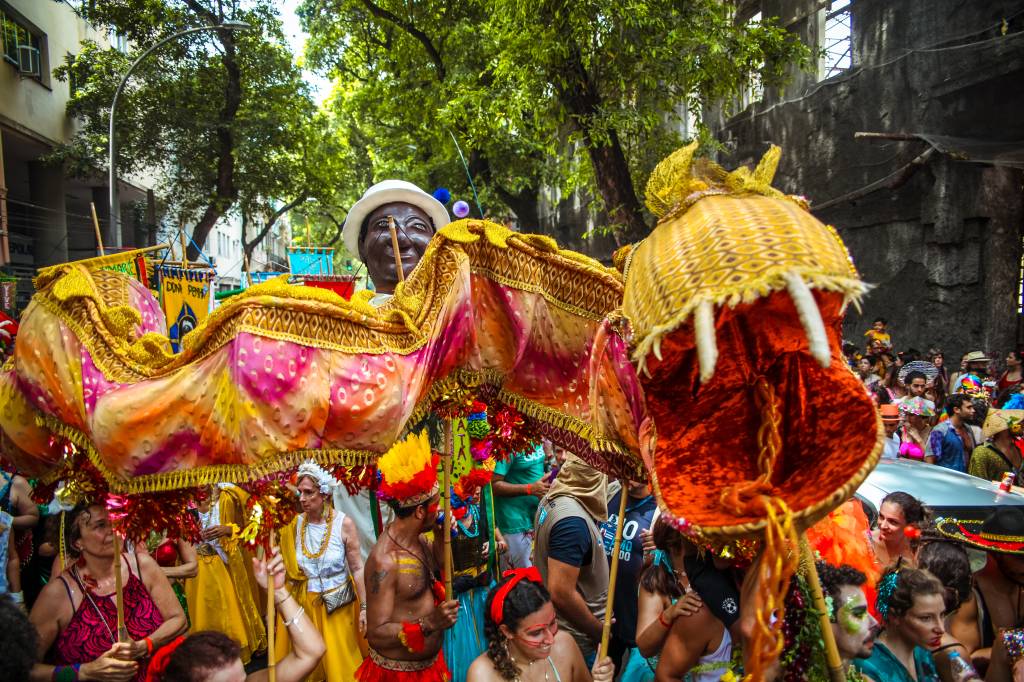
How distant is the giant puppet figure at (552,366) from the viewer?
1831mm

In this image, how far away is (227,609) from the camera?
5.62m

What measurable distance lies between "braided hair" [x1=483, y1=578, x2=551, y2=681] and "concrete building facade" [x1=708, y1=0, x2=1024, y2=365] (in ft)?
28.9

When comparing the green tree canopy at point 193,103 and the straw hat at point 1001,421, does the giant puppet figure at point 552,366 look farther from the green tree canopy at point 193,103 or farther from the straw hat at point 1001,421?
the green tree canopy at point 193,103

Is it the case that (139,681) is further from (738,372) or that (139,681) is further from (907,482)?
(907,482)

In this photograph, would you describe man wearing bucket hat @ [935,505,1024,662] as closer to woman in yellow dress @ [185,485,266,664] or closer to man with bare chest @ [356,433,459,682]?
man with bare chest @ [356,433,459,682]

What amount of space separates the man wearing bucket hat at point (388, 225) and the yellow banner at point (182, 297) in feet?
16.6

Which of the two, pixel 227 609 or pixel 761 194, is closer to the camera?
pixel 761 194

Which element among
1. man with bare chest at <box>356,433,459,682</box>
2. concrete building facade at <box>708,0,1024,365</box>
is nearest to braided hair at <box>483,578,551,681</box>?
man with bare chest at <box>356,433,459,682</box>

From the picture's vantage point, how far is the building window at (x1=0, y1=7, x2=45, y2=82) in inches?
586

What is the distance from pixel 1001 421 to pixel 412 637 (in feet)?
18.1

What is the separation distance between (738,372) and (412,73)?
1543 cm

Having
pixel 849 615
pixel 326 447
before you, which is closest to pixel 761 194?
pixel 326 447

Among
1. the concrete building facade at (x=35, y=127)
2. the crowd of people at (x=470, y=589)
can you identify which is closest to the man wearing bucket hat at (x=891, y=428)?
the crowd of people at (x=470, y=589)

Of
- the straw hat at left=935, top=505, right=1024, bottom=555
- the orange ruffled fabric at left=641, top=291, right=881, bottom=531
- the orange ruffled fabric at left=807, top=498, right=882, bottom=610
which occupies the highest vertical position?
the orange ruffled fabric at left=641, top=291, right=881, bottom=531
